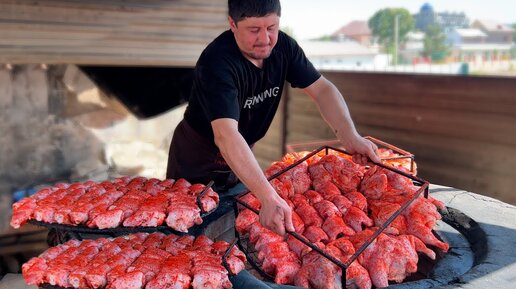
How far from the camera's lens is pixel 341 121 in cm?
339

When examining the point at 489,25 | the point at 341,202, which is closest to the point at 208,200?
the point at 341,202

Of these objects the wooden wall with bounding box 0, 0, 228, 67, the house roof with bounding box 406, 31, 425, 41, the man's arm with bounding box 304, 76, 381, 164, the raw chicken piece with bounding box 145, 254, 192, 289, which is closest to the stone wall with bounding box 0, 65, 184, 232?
the wooden wall with bounding box 0, 0, 228, 67

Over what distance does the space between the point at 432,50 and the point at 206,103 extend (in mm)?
11714

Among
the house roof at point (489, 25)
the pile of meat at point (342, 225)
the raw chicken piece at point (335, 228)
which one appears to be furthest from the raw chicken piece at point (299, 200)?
the house roof at point (489, 25)

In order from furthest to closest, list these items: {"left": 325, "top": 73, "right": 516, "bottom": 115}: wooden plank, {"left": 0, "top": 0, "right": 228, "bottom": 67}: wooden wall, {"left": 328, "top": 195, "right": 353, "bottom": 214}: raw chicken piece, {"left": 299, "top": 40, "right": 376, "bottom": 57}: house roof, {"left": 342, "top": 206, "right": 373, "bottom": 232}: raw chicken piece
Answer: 1. {"left": 299, "top": 40, "right": 376, "bottom": 57}: house roof
2. {"left": 325, "top": 73, "right": 516, "bottom": 115}: wooden plank
3. {"left": 0, "top": 0, "right": 228, "bottom": 67}: wooden wall
4. {"left": 328, "top": 195, "right": 353, "bottom": 214}: raw chicken piece
5. {"left": 342, "top": 206, "right": 373, "bottom": 232}: raw chicken piece

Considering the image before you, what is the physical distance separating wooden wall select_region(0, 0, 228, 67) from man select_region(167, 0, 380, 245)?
2.52 meters

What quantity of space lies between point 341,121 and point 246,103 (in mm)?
688

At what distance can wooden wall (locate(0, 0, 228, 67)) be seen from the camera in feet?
18.0

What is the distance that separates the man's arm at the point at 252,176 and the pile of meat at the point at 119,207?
0.41 metres

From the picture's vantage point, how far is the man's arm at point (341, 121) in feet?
10.3

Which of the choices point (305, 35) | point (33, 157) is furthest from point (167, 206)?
point (305, 35)

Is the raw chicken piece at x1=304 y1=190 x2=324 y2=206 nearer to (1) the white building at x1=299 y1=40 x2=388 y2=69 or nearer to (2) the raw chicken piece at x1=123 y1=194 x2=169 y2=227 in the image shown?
(2) the raw chicken piece at x1=123 y1=194 x2=169 y2=227

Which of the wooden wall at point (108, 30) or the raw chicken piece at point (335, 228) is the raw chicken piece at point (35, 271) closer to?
the raw chicken piece at point (335, 228)

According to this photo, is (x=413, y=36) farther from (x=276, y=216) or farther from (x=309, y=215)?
(x=276, y=216)
